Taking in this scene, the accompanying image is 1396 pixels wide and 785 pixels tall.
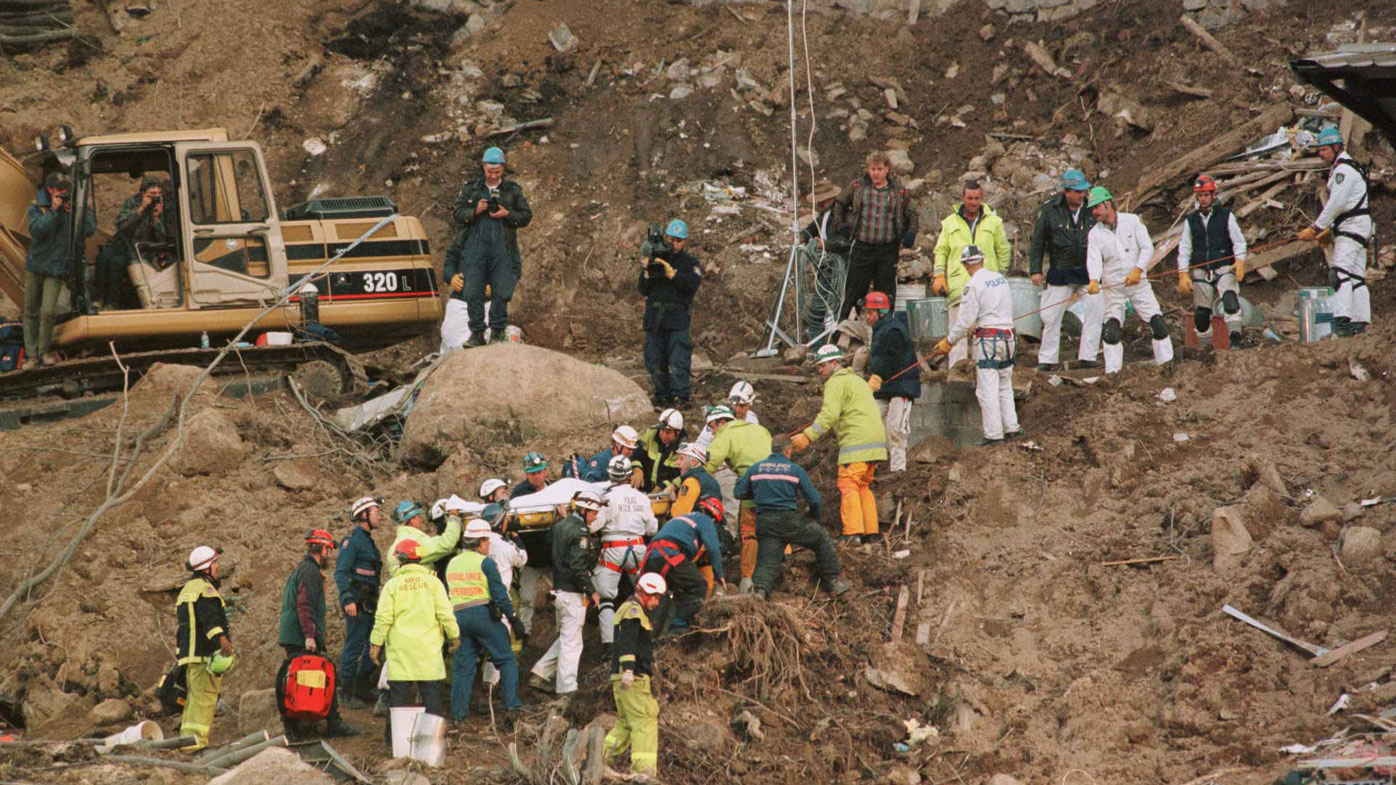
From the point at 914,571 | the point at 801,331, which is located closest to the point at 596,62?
the point at 801,331

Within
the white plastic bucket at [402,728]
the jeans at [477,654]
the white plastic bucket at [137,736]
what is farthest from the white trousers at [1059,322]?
the white plastic bucket at [137,736]

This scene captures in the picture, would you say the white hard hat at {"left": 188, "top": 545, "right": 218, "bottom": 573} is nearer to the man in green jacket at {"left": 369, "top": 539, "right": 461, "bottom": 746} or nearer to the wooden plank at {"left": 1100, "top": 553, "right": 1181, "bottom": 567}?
the man in green jacket at {"left": 369, "top": 539, "right": 461, "bottom": 746}

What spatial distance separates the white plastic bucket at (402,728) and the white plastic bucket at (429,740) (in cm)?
3

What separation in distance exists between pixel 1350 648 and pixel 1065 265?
502cm

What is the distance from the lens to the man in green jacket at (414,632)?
→ 10.6m

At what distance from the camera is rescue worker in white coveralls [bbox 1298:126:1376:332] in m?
13.7

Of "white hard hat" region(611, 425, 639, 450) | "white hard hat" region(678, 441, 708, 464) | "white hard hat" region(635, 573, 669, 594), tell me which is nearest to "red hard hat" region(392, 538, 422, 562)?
"white hard hat" region(635, 573, 669, 594)

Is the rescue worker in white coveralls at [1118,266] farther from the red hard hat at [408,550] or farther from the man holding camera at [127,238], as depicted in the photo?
the man holding camera at [127,238]

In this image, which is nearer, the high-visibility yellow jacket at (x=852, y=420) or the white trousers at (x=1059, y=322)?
the high-visibility yellow jacket at (x=852, y=420)

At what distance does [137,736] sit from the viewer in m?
11.0

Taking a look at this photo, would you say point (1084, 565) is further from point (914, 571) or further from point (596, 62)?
point (596, 62)

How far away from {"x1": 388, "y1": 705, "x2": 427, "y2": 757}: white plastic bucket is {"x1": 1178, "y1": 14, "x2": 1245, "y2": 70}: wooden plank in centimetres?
1478

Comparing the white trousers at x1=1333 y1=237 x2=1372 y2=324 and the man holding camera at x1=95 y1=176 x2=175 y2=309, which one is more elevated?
the man holding camera at x1=95 y1=176 x2=175 y2=309

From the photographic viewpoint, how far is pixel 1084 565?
39.6 feet
